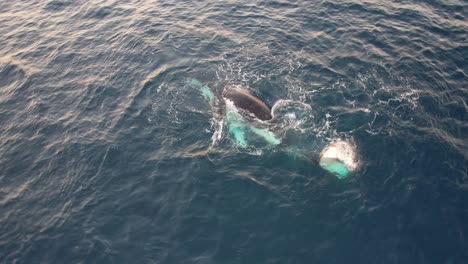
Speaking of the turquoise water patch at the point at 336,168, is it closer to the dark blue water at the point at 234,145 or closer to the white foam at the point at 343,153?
the white foam at the point at 343,153

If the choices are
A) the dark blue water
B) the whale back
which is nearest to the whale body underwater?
the whale back

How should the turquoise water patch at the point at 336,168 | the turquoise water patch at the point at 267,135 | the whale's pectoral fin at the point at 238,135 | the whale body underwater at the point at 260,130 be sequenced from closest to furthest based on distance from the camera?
the turquoise water patch at the point at 336,168 < the whale body underwater at the point at 260,130 < the turquoise water patch at the point at 267,135 < the whale's pectoral fin at the point at 238,135

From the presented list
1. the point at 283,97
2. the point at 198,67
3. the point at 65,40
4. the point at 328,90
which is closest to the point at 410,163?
the point at 328,90

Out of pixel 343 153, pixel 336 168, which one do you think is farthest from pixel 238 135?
pixel 343 153

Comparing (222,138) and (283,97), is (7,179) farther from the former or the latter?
(283,97)

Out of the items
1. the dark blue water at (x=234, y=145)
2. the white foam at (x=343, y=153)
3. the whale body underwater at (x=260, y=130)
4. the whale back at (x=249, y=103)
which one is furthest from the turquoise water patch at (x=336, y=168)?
the whale back at (x=249, y=103)

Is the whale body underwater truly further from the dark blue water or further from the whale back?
the dark blue water

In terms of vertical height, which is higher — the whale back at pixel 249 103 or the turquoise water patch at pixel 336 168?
the whale back at pixel 249 103
